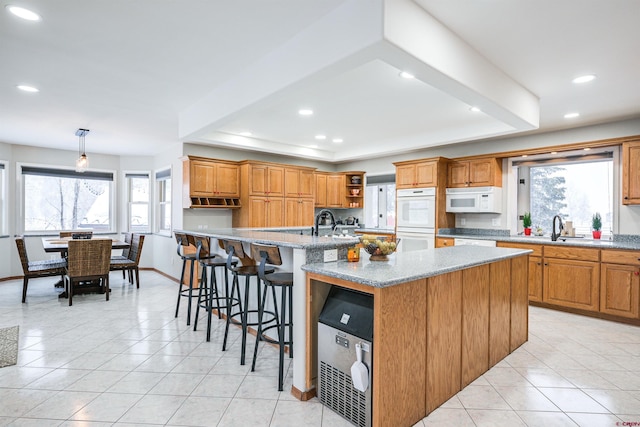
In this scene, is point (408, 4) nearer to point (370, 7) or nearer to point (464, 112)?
point (370, 7)

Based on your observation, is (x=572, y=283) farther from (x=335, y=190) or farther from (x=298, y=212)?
(x=335, y=190)

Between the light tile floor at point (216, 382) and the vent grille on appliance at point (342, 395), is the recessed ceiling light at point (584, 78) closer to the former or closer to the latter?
the light tile floor at point (216, 382)

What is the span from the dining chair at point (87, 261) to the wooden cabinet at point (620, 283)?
649 centimetres

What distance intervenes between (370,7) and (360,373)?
6.72ft

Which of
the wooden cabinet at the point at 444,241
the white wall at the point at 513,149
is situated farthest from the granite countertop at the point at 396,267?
the white wall at the point at 513,149

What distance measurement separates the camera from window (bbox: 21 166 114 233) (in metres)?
6.40

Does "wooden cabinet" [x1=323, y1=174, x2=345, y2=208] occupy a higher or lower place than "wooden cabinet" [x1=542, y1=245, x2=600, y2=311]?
higher

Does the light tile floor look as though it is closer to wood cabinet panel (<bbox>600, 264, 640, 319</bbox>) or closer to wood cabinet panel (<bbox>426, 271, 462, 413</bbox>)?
wood cabinet panel (<bbox>426, 271, 462, 413</bbox>)

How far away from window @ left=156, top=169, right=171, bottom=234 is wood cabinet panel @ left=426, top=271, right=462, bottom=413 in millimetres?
5756

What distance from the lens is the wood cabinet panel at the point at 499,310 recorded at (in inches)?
109

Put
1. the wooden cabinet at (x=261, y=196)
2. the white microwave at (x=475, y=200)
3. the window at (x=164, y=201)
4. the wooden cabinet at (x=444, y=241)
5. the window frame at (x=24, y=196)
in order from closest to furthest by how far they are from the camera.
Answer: the white microwave at (x=475, y=200) → the wooden cabinet at (x=444, y=241) → the wooden cabinet at (x=261, y=196) → the window frame at (x=24, y=196) → the window at (x=164, y=201)

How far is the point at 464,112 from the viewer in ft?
14.3

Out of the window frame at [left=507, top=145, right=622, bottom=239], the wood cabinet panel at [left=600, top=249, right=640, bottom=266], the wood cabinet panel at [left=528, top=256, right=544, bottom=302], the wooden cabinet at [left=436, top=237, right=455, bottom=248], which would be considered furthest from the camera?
the wooden cabinet at [left=436, top=237, right=455, bottom=248]

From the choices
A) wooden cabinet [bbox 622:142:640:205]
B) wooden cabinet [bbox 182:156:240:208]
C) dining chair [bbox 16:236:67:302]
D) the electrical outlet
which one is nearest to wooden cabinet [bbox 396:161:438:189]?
wooden cabinet [bbox 622:142:640:205]
